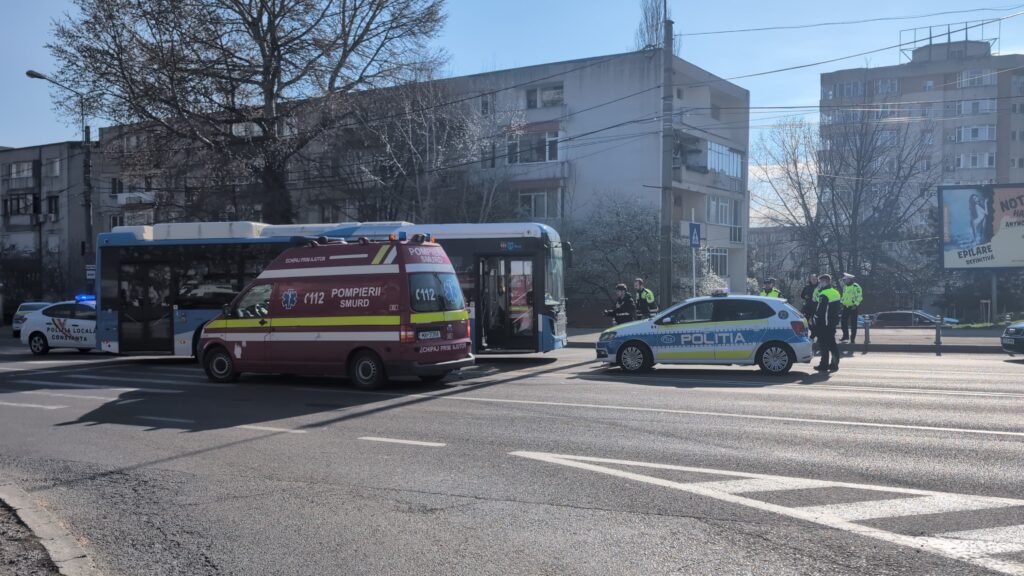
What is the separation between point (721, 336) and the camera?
598 inches

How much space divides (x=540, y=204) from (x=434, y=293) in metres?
30.1

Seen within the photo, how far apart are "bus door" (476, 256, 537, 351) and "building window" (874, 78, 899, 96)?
70037mm

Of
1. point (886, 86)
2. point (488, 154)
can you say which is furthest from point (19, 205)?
point (886, 86)

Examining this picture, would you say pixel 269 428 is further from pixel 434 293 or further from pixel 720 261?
pixel 720 261

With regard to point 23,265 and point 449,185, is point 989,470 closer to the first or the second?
point 449,185

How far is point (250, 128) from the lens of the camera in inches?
1190

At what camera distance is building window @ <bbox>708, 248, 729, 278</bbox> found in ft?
152

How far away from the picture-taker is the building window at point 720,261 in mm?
46216

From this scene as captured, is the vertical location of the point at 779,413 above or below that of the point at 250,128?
below

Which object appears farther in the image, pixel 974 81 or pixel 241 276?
pixel 974 81

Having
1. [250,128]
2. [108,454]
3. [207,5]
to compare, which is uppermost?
[207,5]

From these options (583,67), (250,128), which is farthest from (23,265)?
(583,67)

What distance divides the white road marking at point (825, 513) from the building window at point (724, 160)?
38.9 m

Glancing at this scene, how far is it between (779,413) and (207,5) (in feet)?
81.0
